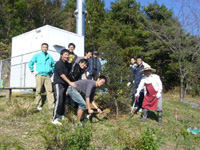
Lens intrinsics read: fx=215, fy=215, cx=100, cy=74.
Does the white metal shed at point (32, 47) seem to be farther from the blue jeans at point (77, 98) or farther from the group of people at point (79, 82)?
the blue jeans at point (77, 98)

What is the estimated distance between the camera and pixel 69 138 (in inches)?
104

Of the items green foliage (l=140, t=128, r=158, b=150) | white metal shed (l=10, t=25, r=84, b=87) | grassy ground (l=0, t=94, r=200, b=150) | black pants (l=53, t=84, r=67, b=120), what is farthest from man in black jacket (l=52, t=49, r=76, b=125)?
white metal shed (l=10, t=25, r=84, b=87)

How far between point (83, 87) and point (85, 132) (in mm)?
1770

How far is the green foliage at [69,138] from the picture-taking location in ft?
8.63

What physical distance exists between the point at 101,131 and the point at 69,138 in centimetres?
171

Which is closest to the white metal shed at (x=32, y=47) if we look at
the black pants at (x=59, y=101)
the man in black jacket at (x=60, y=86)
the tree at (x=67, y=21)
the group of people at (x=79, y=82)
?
the group of people at (x=79, y=82)

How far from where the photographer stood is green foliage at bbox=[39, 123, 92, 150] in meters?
2.63

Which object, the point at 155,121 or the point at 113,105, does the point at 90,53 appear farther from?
the point at 155,121

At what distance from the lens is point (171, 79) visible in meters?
16.3

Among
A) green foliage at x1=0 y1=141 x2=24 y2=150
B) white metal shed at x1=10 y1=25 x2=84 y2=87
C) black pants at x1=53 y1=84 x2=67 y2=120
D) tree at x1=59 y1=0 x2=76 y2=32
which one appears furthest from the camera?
tree at x1=59 y1=0 x2=76 y2=32

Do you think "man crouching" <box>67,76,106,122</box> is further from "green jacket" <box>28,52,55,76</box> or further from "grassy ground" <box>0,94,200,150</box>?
"green jacket" <box>28,52,55,76</box>

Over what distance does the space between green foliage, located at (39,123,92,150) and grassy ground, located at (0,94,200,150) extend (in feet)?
0.18

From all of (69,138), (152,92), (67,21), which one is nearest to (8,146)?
(69,138)

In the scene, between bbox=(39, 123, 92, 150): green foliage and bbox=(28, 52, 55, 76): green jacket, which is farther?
bbox=(28, 52, 55, 76): green jacket
